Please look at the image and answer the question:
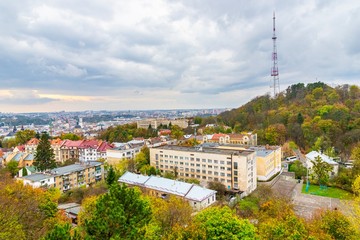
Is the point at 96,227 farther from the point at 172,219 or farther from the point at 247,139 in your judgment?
the point at 247,139

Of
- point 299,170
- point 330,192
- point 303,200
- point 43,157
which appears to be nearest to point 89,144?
point 43,157

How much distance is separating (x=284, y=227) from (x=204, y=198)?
11.1 metres

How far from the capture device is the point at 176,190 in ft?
72.2

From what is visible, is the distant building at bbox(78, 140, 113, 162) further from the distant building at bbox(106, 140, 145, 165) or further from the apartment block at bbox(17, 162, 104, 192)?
the apartment block at bbox(17, 162, 104, 192)

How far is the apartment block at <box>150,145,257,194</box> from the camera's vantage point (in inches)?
1021

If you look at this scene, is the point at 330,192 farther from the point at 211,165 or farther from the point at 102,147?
the point at 102,147

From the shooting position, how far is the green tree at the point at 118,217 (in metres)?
8.24

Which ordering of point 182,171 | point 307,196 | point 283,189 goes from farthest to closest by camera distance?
point 182,171, point 283,189, point 307,196

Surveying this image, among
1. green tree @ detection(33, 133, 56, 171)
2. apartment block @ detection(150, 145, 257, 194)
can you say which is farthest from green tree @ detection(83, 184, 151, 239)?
green tree @ detection(33, 133, 56, 171)

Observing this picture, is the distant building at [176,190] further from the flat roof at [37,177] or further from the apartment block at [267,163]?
the apartment block at [267,163]

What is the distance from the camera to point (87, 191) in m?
22.4

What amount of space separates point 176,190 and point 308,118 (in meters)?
35.6

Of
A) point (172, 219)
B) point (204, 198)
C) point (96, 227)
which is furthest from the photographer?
point (204, 198)

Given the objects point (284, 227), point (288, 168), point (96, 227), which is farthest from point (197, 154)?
point (96, 227)
